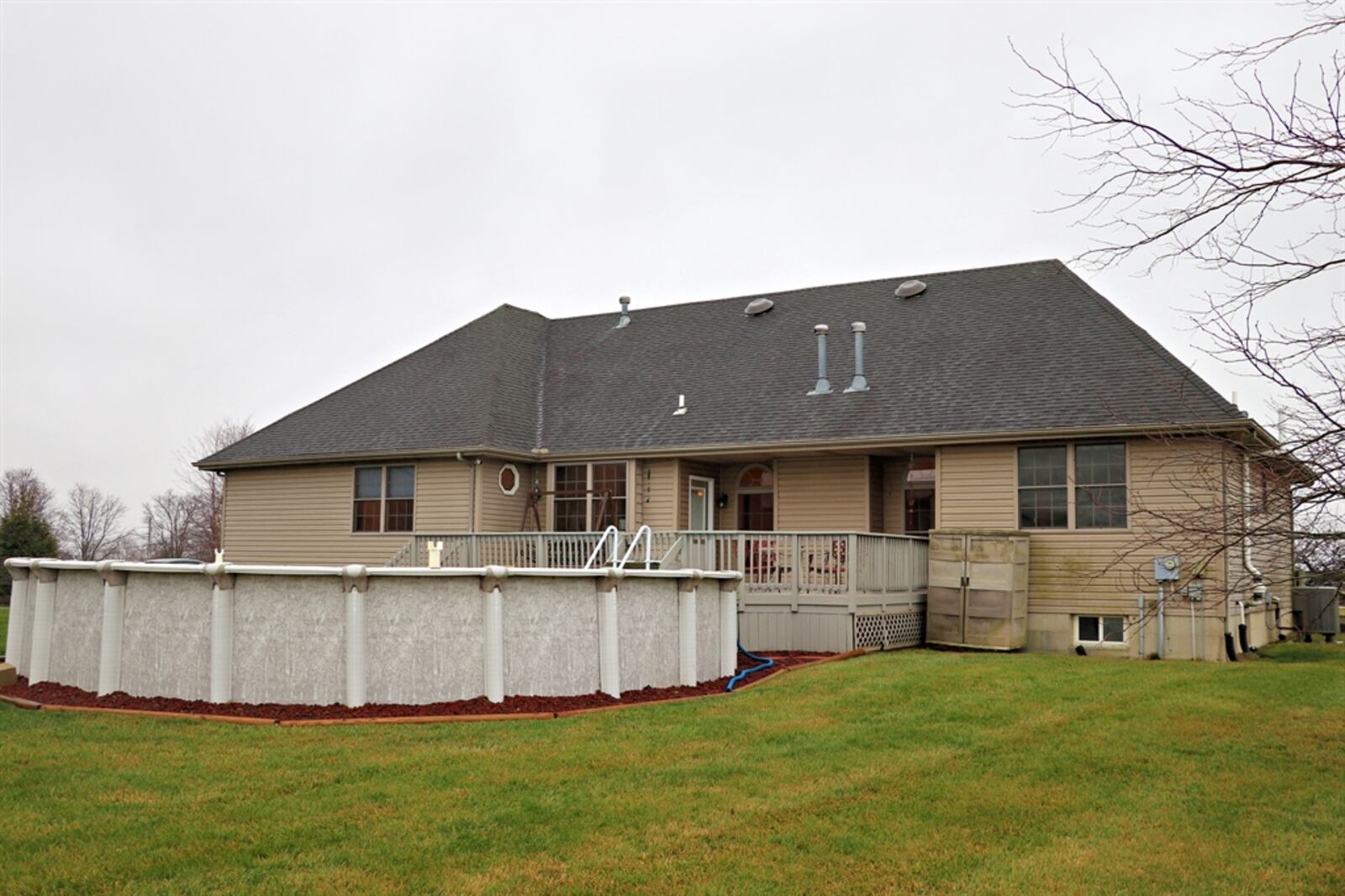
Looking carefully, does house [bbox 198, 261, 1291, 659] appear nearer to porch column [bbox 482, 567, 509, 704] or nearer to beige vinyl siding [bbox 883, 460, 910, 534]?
beige vinyl siding [bbox 883, 460, 910, 534]

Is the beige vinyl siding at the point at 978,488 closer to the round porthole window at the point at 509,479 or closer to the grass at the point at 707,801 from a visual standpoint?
the grass at the point at 707,801

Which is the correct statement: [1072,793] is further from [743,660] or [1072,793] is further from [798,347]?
[798,347]

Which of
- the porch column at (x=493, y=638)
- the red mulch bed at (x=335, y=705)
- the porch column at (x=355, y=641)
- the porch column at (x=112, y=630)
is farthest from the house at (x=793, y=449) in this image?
the porch column at (x=112, y=630)

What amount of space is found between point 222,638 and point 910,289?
15.9m

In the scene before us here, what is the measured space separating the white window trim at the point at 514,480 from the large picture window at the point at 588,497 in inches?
30.0

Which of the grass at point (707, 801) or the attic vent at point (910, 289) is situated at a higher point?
the attic vent at point (910, 289)

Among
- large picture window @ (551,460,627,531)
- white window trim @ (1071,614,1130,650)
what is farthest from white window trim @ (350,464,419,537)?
white window trim @ (1071,614,1130,650)

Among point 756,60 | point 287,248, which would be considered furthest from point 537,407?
point 756,60

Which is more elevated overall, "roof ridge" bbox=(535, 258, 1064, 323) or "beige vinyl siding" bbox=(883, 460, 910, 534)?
"roof ridge" bbox=(535, 258, 1064, 323)

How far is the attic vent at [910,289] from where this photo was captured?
870 inches

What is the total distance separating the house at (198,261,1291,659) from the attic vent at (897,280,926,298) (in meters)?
0.04

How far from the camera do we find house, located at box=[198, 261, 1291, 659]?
1645cm

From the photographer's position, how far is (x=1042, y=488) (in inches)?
684

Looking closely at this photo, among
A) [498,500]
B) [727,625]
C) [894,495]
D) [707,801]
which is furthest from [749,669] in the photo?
[498,500]
